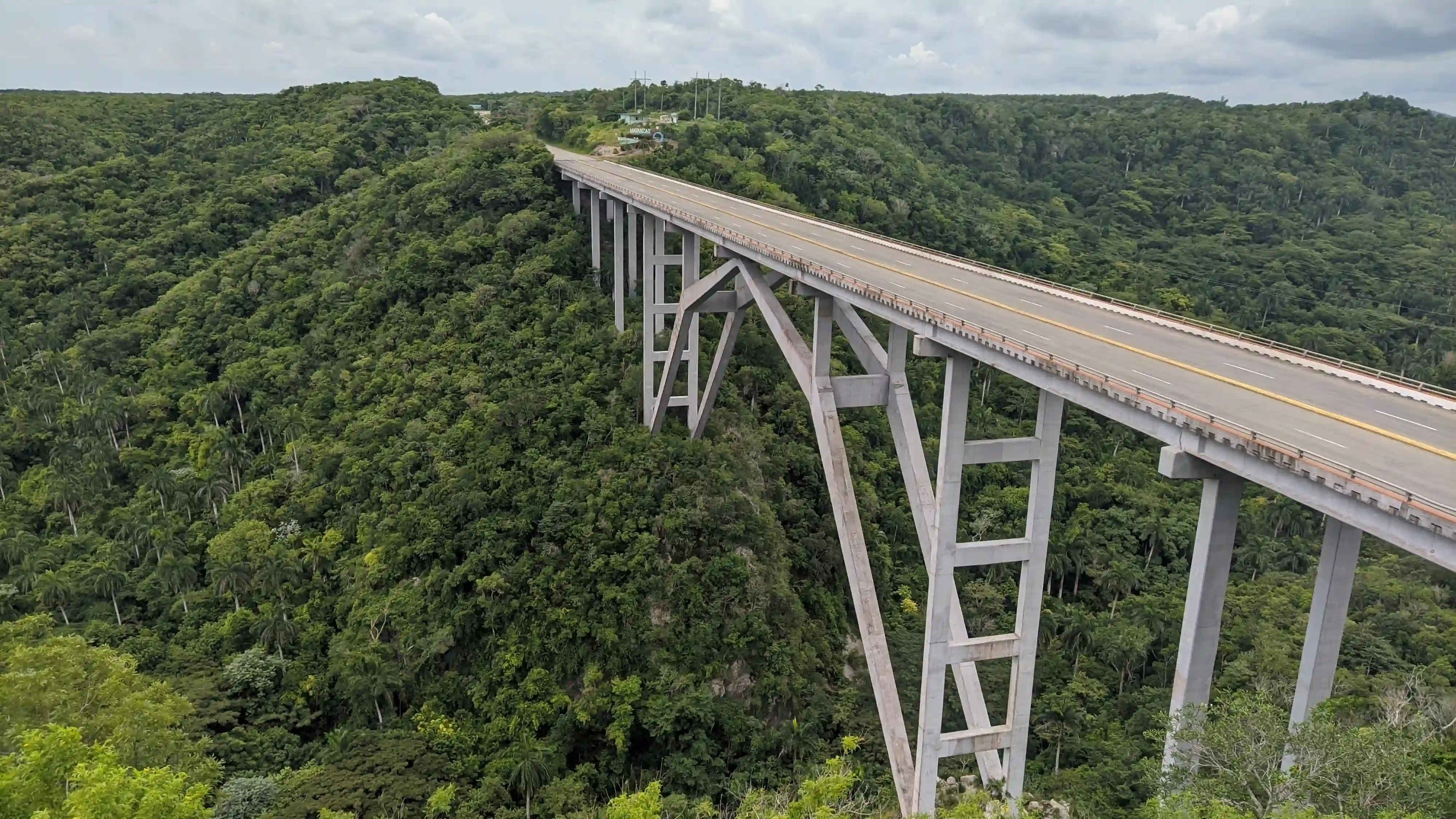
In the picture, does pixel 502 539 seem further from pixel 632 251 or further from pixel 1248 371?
pixel 1248 371

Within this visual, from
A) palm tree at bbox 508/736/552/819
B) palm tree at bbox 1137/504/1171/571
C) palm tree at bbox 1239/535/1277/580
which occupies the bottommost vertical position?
palm tree at bbox 508/736/552/819

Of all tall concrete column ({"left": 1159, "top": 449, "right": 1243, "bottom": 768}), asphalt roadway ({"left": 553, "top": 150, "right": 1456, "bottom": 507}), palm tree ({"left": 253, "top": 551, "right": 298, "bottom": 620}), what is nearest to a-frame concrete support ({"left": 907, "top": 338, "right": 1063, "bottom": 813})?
asphalt roadway ({"left": 553, "top": 150, "right": 1456, "bottom": 507})

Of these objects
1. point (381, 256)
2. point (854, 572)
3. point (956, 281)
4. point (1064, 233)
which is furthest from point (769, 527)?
point (1064, 233)

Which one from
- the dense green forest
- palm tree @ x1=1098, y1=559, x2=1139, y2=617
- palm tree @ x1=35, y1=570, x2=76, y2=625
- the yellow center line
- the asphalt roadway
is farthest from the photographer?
palm tree @ x1=1098, y1=559, x2=1139, y2=617

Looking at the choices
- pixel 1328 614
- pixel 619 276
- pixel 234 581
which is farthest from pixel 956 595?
pixel 234 581

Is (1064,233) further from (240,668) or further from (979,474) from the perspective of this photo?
(240,668)

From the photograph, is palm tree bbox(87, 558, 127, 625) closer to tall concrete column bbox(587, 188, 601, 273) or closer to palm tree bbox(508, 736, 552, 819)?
palm tree bbox(508, 736, 552, 819)
